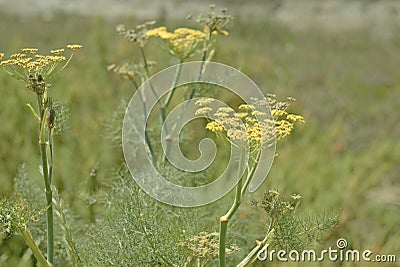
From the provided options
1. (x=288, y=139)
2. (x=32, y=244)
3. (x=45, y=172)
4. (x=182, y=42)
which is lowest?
(x=32, y=244)

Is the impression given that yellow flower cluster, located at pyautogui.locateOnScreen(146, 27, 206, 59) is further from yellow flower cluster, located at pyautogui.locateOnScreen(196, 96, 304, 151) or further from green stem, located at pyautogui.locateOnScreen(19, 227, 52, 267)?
green stem, located at pyautogui.locateOnScreen(19, 227, 52, 267)

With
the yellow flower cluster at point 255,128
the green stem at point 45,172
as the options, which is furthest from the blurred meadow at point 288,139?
the green stem at point 45,172

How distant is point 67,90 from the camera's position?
2898mm

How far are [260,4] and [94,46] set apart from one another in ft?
38.5

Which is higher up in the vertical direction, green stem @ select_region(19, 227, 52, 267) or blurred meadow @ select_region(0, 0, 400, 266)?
blurred meadow @ select_region(0, 0, 400, 266)

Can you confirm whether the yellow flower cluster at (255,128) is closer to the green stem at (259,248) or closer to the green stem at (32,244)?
the green stem at (259,248)

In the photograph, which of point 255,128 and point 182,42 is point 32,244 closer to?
point 255,128

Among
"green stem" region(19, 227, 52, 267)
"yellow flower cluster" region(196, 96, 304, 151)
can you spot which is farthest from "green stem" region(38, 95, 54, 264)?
"yellow flower cluster" region(196, 96, 304, 151)

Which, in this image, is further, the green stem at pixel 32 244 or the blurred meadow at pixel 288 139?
the blurred meadow at pixel 288 139

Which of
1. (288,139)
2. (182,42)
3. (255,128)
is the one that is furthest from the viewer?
(288,139)

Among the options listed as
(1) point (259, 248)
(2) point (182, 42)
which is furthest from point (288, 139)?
(1) point (259, 248)

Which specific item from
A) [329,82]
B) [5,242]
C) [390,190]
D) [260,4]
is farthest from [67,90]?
[260,4]

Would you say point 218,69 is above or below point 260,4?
below

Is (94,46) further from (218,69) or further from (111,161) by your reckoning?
(218,69)
